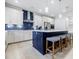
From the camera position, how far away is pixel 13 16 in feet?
19.0

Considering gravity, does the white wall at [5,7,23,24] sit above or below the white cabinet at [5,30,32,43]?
above

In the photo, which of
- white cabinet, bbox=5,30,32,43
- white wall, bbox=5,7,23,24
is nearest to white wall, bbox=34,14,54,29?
white cabinet, bbox=5,30,32,43

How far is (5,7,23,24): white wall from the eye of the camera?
5.48 metres

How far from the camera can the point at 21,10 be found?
639 centimetres

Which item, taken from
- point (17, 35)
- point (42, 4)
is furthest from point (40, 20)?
point (17, 35)

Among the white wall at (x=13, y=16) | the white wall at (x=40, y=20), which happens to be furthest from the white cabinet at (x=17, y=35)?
the white wall at (x=40, y=20)

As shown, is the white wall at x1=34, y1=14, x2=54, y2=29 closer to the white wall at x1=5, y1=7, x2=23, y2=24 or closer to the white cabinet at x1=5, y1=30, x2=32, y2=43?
the white cabinet at x1=5, y1=30, x2=32, y2=43

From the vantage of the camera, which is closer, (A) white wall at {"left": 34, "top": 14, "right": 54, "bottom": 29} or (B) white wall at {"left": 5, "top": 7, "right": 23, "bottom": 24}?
(B) white wall at {"left": 5, "top": 7, "right": 23, "bottom": 24}

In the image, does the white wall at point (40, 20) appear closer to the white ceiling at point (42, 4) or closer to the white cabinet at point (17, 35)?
the white cabinet at point (17, 35)

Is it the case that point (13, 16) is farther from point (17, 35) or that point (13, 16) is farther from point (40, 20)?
point (40, 20)

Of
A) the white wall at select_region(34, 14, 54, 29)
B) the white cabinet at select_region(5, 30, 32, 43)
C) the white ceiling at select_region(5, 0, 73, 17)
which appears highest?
the white ceiling at select_region(5, 0, 73, 17)
